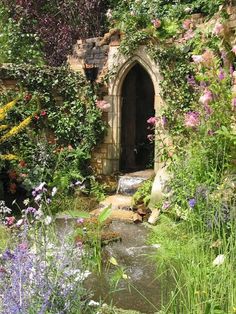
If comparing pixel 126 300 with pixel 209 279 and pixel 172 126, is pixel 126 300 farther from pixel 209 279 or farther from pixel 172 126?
pixel 172 126

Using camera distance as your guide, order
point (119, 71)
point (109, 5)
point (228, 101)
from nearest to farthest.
Answer: 1. point (228, 101)
2. point (119, 71)
3. point (109, 5)

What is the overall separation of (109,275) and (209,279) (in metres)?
2.11

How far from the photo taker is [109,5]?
12547 mm

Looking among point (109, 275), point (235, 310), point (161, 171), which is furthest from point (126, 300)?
point (161, 171)

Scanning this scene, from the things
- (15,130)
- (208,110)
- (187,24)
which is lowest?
(15,130)

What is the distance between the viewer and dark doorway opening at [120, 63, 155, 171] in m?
10.1

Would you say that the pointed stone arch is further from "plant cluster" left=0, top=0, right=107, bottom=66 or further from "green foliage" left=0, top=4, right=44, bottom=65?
"plant cluster" left=0, top=0, right=107, bottom=66

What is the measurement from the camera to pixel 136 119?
35.1 ft

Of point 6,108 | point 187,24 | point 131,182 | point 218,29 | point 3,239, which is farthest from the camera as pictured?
point 131,182

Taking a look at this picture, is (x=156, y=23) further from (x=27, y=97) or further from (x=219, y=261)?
(x=219, y=261)


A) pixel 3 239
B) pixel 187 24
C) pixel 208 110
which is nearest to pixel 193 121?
pixel 208 110

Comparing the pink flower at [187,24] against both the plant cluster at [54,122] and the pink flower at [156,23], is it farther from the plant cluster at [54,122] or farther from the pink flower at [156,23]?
the plant cluster at [54,122]

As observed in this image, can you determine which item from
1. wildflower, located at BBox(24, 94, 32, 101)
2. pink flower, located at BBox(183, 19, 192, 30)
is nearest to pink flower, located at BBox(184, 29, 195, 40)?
pink flower, located at BBox(183, 19, 192, 30)

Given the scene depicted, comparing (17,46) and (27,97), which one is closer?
(27,97)
